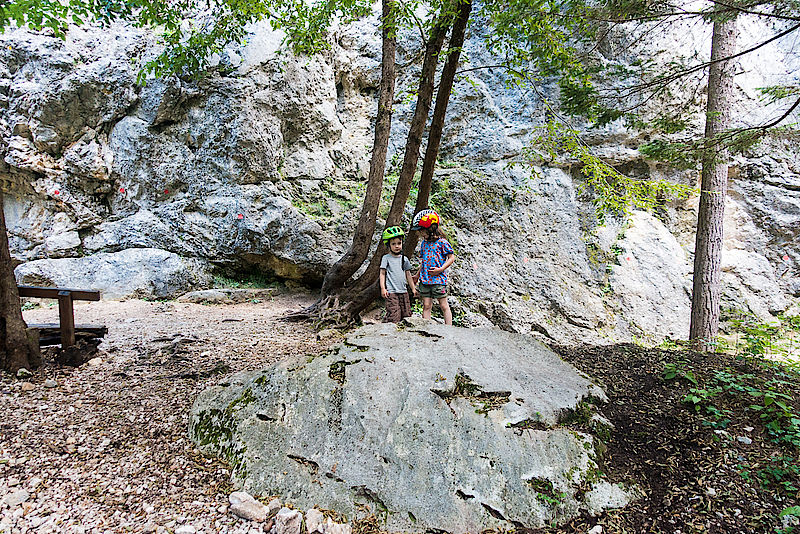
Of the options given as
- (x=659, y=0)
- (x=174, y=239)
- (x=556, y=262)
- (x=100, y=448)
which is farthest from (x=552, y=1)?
(x=174, y=239)

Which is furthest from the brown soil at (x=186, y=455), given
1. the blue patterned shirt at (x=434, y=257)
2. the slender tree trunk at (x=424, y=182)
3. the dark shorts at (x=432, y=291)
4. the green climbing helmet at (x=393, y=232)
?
the slender tree trunk at (x=424, y=182)

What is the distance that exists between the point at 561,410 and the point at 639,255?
24.0 ft

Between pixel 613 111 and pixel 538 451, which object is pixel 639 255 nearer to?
pixel 613 111

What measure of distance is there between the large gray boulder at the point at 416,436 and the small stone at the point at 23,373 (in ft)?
5.55

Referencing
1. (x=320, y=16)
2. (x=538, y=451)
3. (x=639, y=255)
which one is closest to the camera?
(x=538, y=451)

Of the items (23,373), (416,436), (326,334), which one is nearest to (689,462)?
(416,436)

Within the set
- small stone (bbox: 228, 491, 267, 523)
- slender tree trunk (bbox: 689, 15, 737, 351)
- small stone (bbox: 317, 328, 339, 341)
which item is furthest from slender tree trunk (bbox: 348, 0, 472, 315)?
small stone (bbox: 228, 491, 267, 523)

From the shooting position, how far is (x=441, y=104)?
20.3 ft

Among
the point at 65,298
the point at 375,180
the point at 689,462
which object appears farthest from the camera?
the point at 375,180

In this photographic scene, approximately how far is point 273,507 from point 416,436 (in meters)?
0.95

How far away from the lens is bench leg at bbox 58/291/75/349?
3.95 metres

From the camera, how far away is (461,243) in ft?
26.9

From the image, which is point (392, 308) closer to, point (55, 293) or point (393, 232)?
point (393, 232)

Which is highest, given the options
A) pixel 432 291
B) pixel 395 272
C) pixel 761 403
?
pixel 395 272
